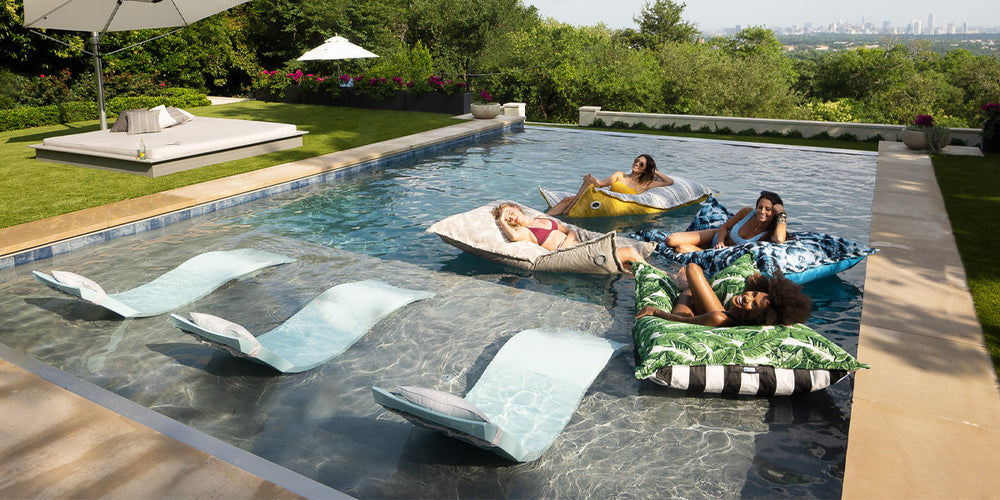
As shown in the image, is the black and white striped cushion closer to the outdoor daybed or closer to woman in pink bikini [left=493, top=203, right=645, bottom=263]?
woman in pink bikini [left=493, top=203, right=645, bottom=263]

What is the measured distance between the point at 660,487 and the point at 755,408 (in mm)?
1101

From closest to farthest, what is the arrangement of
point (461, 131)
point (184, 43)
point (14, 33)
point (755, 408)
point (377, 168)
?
1. point (755, 408)
2. point (377, 168)
3. point (461, 131)
4. point (14, 33)
5. point (184, 43)

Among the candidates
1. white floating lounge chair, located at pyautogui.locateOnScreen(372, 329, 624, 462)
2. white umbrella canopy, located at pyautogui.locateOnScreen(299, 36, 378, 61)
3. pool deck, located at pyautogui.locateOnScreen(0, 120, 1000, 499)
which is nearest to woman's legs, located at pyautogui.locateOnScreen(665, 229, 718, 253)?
pool deck, located at pyautogui.locateOnScreen(0, 120, 1000, 499)

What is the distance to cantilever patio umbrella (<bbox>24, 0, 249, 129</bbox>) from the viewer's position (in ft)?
36.8

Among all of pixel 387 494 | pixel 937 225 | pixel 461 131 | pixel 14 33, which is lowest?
pixel 387 494

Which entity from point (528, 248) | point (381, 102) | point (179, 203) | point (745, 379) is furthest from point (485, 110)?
point (745, 379)

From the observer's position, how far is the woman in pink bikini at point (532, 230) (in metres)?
7.00

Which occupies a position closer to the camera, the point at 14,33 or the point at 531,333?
the point at 531,333

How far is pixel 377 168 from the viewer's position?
12.5 m

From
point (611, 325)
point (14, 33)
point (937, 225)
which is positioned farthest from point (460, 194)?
point (14, 33)

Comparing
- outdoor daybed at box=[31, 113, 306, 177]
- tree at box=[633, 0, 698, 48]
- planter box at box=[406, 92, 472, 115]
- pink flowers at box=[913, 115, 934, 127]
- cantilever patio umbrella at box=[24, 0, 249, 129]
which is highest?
tree at box=[633, 0, 698, 48]

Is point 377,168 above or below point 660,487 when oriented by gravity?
above

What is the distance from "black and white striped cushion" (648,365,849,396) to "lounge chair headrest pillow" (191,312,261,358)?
2.57m

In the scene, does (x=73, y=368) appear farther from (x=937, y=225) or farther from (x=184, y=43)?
(x=184, y=43)
